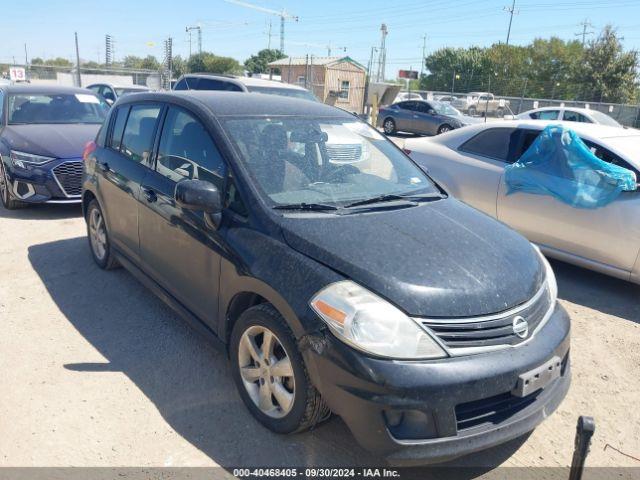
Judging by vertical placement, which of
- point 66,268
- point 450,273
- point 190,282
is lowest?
point 66,268

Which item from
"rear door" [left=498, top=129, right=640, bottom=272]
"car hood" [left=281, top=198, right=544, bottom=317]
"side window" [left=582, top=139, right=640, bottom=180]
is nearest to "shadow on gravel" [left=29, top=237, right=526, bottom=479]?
"car hood" [left=281, top=198, right=544, bottom=317]

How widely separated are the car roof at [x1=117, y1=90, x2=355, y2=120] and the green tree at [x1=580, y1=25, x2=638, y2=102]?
1726 inches

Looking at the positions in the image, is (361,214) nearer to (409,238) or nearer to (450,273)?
(409,238)

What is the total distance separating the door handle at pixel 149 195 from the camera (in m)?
3.79

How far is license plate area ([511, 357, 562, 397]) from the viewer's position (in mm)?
2424

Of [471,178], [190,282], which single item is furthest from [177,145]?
[471,178]

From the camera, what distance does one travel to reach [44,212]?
7477 millimetres

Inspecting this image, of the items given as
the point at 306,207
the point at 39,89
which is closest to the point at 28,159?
the point at 39,89

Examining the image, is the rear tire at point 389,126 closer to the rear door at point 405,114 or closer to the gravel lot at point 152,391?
the rear door at point 405,114

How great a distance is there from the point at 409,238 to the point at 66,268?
3.87 m

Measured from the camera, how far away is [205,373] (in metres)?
3.49

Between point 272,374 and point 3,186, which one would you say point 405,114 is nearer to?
point 3,186

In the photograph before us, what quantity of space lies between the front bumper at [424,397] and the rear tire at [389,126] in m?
20.4

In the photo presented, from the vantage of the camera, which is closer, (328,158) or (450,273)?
(450,273)
